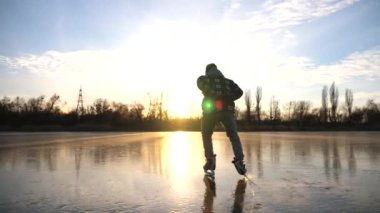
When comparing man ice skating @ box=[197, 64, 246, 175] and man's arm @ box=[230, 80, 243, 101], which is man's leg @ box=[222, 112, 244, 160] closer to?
man ice skating @ box=[197, 64, 246, 175]

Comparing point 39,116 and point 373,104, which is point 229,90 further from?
point 373,104

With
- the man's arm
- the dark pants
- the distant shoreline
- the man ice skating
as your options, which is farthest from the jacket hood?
the distant shoreline

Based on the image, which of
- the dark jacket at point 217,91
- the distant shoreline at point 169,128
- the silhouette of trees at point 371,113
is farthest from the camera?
the silhouette of trees at point 371,113

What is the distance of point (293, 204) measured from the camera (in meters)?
4.23

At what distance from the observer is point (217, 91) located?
628 cm

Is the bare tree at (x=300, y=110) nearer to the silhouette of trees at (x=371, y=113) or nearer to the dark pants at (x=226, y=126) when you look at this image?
the silhouette of trees at (x=371, y=113)

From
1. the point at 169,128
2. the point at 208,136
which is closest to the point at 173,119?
the point at 169,128

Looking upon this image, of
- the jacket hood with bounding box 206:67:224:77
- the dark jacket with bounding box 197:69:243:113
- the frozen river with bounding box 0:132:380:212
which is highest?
the jacket hood with bounding box 206:67:224:77

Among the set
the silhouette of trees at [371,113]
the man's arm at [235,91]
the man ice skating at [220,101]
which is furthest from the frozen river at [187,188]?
the silhouette of trees at [371,113]

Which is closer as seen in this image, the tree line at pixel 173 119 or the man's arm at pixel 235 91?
the man's arm at pixel 235 91

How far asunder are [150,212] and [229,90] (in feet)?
9.47

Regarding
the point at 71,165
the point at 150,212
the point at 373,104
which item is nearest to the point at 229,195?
the point at 150,212

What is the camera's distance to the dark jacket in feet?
20.7

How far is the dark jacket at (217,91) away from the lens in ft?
20.7
